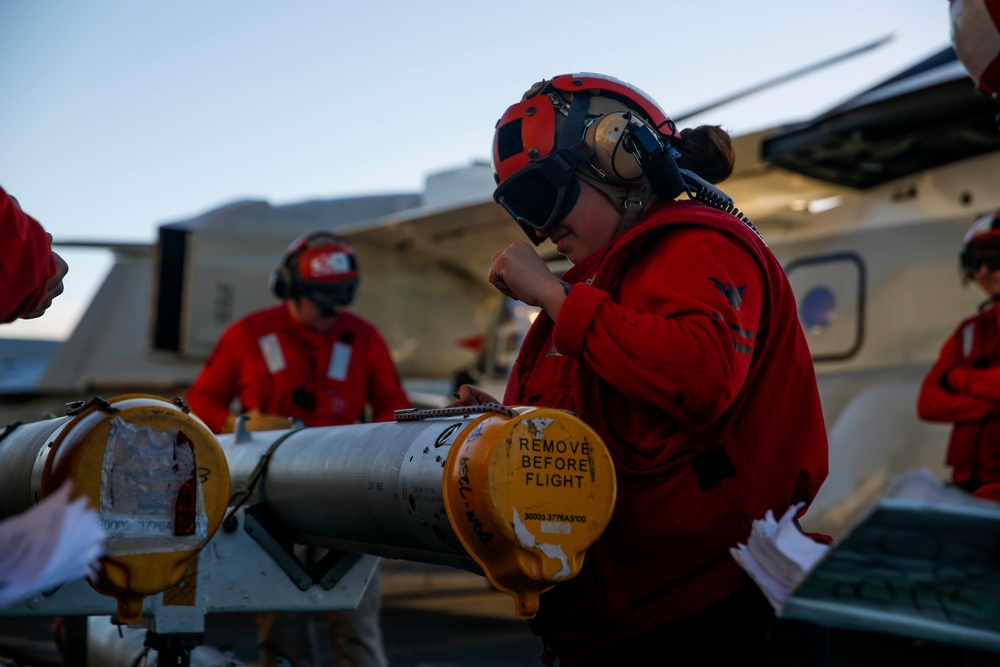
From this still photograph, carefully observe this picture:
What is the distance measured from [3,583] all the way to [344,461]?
1.13 meters

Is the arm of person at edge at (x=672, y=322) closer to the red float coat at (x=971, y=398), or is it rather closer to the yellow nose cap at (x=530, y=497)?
the yellow nose cap at (x=530, y=497)

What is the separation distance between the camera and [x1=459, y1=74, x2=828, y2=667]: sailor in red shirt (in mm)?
1734

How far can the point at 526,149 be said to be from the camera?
6.74ft

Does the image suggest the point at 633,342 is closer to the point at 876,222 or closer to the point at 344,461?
the point at 344,461

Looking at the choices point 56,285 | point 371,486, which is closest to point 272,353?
point 56,285

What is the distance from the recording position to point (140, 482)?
1.82 metres

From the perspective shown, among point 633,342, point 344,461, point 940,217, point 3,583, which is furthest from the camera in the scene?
point 940,217

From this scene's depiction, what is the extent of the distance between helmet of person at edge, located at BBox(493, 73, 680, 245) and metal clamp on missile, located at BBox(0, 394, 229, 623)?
0.81m

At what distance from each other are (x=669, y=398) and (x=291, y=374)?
3090 millimetres

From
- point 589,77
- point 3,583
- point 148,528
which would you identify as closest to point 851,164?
point 589,77

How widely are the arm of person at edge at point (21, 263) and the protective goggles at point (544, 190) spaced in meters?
0.89

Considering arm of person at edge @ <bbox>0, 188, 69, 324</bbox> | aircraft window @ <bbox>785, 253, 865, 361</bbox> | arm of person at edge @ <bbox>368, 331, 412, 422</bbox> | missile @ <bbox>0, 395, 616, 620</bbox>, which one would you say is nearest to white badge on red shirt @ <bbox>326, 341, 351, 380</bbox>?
arm of person at edge @ <bbox>368, 331, 412, 422</bbox>

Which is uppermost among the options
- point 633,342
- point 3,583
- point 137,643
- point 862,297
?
point 633,342

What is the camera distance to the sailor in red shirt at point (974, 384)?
14.0 ft
